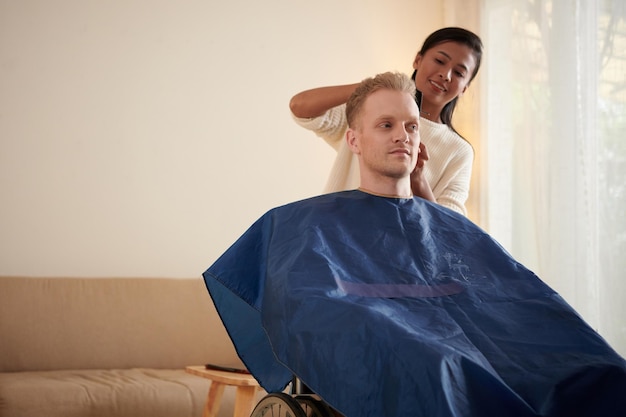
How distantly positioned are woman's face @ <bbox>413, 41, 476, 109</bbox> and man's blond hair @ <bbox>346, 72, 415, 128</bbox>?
0.31 m

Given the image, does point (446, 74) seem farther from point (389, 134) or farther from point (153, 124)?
point (153, 124)

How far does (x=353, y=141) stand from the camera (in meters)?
2.24

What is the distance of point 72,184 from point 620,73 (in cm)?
283

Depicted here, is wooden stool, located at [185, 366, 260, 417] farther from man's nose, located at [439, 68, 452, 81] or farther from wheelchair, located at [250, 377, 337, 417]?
man's nose, located at [439, 68, 452, 81]

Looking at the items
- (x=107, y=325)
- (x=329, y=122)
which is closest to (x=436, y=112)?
(x=329, y=122)

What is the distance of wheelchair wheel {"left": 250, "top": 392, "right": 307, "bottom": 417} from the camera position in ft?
5.84

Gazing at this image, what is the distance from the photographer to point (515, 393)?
5.08 ft

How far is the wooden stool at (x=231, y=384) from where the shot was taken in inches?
123

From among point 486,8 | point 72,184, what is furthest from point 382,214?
point 486,8

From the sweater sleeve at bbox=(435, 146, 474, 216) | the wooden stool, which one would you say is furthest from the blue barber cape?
the wooden stool

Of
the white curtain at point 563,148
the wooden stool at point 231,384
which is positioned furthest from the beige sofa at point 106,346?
the white curtain at point 563,148

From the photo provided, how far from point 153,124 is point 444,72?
2323mm

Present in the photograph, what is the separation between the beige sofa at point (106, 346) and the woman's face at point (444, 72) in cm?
178

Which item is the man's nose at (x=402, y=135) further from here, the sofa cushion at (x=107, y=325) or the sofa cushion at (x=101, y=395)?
the sofa cushion at (x=107, y=325)
